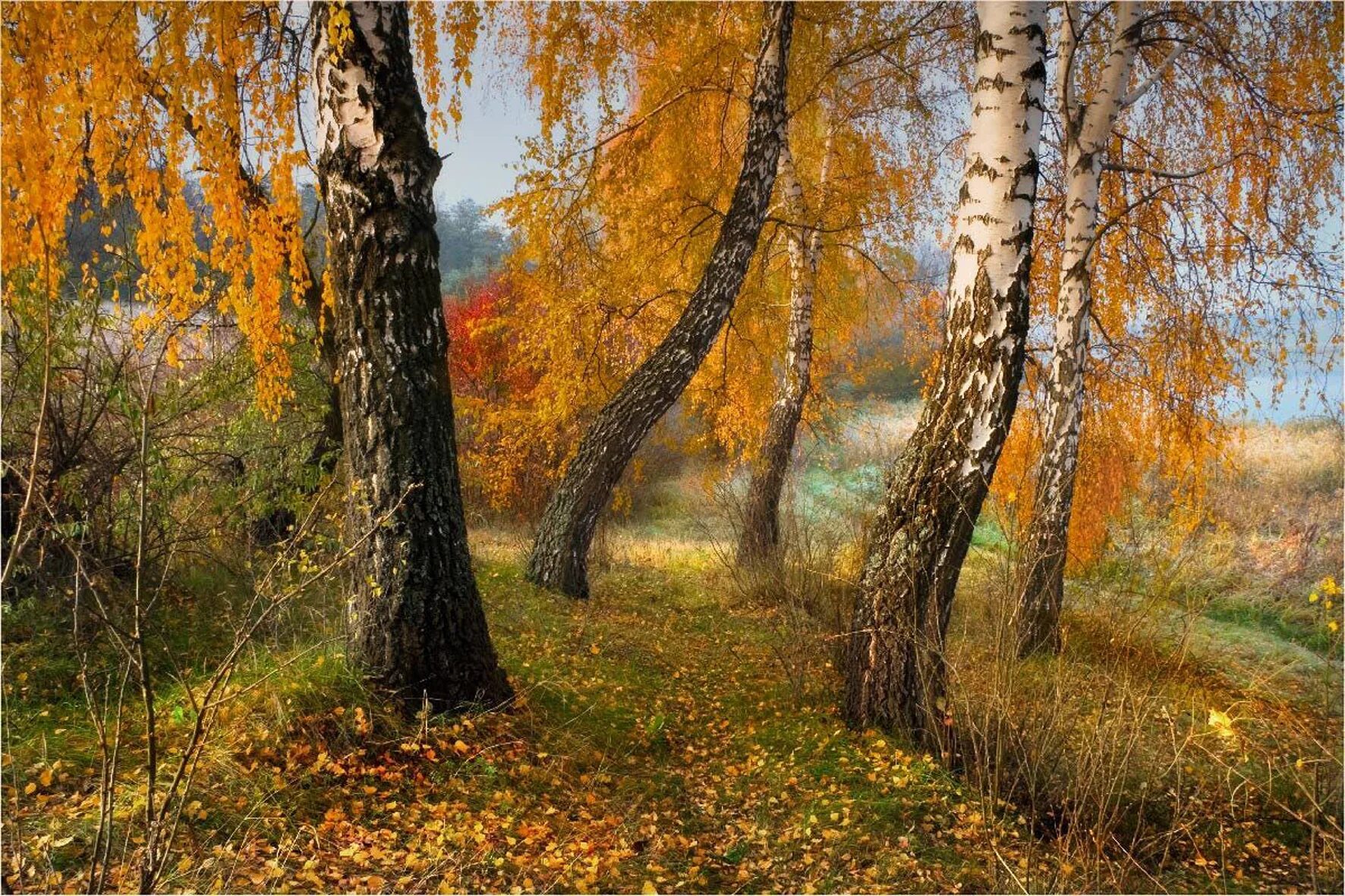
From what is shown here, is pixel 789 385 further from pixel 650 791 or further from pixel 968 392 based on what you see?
pixel 650 791

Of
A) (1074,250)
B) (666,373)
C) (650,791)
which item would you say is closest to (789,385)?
(666,373)

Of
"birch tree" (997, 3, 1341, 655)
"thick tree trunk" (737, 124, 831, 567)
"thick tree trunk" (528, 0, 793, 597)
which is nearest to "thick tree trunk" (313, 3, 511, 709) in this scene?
"thick tree trunk" (528, 0, 793, 597)

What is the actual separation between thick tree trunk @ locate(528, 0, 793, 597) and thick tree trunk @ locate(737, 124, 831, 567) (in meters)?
1.86

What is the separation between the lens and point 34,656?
3297 millimetres

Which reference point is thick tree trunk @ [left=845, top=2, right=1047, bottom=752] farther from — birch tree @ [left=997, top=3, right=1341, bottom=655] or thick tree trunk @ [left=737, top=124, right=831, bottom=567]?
thick tree trunk @ [left=737, top=124, right=831, bottom=567]

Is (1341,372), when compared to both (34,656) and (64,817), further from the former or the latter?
(34,656)

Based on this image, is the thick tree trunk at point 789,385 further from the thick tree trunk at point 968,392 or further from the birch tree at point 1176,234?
the thick tree trunk at point 968,392

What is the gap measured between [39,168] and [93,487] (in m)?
1.67

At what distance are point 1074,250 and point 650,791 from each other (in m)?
4.25

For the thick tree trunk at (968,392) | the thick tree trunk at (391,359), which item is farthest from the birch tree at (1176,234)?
the thick tree trunk at (391,359)

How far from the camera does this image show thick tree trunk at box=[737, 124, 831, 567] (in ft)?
24.4

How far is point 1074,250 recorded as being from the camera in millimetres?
5145

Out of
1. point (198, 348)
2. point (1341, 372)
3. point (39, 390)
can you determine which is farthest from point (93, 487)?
point (1341, 372)

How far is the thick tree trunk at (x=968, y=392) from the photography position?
10.3ft
